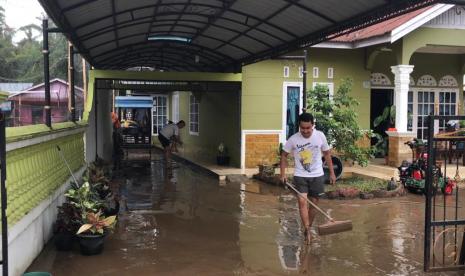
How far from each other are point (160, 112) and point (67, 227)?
2127 cm

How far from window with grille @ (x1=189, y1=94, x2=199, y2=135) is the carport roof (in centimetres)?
618

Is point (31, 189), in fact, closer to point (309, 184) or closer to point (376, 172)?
point (309, 184)

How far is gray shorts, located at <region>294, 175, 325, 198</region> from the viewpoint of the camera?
253 inches

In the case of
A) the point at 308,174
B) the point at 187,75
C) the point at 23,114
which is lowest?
the point at 308,174

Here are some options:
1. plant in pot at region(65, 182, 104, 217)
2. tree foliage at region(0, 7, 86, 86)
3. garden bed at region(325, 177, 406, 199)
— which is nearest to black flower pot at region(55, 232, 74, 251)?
plant in pot at region(65, 182, 104, 217)

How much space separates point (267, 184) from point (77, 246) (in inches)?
248

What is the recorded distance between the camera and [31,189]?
5152mm

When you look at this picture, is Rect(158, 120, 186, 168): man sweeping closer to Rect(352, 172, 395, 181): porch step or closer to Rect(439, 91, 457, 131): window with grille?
Rect(352, 172, 395, 181): porch step

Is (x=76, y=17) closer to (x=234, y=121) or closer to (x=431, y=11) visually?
(x=234, y=121)

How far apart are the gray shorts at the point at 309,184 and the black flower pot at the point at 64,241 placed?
9.12 feet

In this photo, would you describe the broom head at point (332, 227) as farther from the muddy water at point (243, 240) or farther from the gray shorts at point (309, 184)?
the gray shorts at point (309, 184)

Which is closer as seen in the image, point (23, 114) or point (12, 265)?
point (12, 265)

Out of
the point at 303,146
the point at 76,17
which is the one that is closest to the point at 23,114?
the point at 76,17

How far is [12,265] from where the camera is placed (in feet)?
14.2
